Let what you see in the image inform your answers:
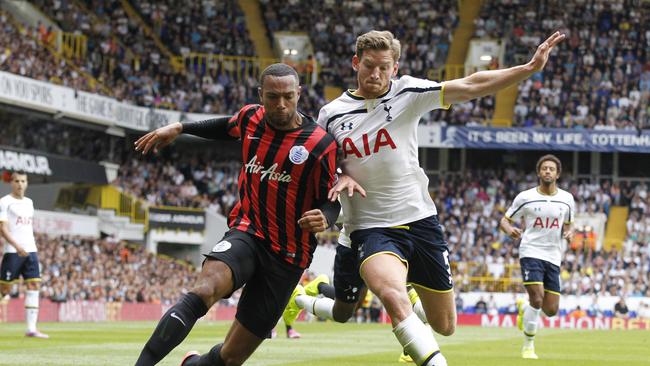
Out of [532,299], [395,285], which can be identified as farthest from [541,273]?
[395,285]

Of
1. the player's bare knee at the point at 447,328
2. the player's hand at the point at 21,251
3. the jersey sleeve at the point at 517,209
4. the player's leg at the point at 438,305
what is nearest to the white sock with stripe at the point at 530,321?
the jersey sleeve at the point at 517,209

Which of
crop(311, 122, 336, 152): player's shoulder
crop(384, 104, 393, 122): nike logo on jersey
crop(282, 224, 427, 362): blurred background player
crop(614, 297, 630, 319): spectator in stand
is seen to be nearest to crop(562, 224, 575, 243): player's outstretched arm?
crop(282, 224, 427, 362): blurred background player

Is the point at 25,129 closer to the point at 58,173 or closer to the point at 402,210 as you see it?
the point at 58,173

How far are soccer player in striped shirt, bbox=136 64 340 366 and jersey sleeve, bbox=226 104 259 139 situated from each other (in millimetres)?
101

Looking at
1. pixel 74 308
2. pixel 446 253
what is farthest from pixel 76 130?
pixel 446 253

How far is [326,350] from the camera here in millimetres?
16797

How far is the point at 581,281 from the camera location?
39406mm

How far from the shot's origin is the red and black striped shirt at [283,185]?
27.0 feet

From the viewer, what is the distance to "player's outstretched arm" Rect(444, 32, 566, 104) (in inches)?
313

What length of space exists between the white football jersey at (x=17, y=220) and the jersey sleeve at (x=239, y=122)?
9.88 meters

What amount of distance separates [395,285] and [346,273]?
2219 mm

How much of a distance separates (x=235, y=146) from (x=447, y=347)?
32752 millimetres

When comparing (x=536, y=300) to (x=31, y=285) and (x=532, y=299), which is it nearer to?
(x=532, y=299)

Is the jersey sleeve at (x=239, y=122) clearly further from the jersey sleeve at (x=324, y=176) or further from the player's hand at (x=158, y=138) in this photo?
the jersey sleeve at (x=324, y=176)
